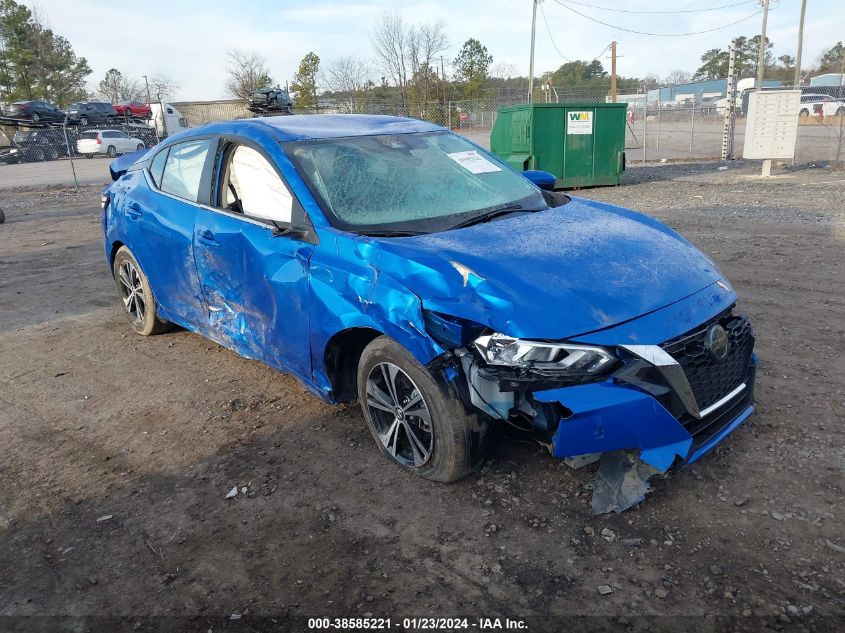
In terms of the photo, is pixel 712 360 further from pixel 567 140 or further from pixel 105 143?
pixel 105 143

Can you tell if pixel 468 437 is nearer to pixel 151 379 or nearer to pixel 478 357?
pixel 478 357

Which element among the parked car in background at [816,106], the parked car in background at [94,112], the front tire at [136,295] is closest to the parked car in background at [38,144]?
the parked car in background at [94,112]

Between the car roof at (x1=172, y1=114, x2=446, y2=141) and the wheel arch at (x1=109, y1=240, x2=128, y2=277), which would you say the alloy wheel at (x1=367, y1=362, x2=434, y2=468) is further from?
the wheel arch at (x1=109, y1=240, x2=128, y2=277)

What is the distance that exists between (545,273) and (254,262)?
1.71 m

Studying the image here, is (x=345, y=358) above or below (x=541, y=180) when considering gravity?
below

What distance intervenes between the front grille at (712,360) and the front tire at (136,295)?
394cm

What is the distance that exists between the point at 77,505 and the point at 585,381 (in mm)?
2468

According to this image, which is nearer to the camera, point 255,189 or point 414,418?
point 414,418

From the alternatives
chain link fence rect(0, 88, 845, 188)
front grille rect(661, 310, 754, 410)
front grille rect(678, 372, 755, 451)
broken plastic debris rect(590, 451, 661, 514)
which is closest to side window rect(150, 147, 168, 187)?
broken plastic debris rect(590, 451, 661, 514)

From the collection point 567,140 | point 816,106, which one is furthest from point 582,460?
point 816,106

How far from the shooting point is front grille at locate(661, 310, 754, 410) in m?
2.75

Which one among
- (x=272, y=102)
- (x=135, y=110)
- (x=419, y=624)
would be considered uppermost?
(x=135, y=110)

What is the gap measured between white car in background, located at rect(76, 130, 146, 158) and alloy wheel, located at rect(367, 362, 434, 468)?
1220 inches

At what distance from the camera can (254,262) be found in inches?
146
